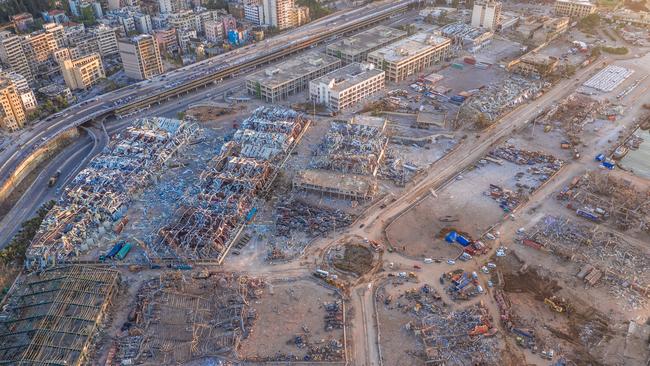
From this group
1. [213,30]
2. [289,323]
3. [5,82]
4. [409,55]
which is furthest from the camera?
[213,30]

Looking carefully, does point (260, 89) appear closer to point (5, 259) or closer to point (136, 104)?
point (136, 104)

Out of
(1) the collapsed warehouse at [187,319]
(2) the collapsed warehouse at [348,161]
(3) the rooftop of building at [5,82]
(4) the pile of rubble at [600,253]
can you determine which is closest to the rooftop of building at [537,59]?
(2) the collapsed warehouse at [348,161]

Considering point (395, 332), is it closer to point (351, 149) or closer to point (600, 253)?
point (600, 253)

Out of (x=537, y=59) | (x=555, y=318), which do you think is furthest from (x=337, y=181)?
(x=537, y=59)

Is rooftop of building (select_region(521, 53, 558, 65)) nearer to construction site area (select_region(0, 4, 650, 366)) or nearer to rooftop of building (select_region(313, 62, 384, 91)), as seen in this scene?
construction site area (select_region(0, 4, 650, 366))

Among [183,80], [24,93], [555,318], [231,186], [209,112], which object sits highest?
[24,93]

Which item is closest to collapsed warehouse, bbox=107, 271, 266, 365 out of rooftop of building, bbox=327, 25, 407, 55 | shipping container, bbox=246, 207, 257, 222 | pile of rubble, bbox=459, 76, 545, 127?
shipping container, bbox=246, 207, 257, 222

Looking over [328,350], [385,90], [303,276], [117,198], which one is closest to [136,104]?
[117,198]
